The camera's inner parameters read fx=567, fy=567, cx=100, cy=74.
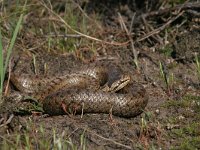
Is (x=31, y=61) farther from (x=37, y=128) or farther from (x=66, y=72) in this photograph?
(x=37, y=128)

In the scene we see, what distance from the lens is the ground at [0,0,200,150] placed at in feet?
18.6

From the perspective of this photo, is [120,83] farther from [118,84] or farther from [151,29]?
[151,29]

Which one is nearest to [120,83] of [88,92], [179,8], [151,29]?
[88,92]

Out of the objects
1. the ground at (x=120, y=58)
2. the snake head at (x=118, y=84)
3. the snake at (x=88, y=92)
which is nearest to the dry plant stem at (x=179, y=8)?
the ground at (x=120, y=58)

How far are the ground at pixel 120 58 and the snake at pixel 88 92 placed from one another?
0.37ft

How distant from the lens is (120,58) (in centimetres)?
813

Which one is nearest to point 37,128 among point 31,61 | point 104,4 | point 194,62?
point 31,61

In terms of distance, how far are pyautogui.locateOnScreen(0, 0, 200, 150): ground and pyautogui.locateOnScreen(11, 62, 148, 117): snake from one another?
0.37 ft

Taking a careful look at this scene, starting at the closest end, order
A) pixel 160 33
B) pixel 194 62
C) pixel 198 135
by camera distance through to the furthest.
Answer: pixel 198 135 < pixel 194 62 < pixel 160 33

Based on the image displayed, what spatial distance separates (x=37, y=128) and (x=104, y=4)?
4266 millimetres

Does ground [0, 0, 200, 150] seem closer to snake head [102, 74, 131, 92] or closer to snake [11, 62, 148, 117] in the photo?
snake [11, 62, 148, 117]

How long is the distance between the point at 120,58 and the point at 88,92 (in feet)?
6.21

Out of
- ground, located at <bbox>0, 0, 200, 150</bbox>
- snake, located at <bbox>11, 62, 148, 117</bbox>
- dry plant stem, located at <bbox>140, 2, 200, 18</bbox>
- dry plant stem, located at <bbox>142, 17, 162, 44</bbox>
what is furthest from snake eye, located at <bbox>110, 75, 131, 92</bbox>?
dry plant stem, located at <bbox>140, 2, 200, 18</bbox>

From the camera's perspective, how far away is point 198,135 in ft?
18.9
